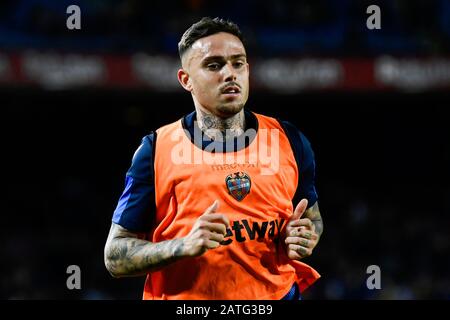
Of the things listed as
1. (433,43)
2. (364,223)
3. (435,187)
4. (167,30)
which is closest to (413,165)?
(435,187)

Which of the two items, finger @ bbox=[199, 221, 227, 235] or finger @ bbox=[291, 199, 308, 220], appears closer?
finger @ bbox=[199, 221, 227, 235]

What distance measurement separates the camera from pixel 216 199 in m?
3.34

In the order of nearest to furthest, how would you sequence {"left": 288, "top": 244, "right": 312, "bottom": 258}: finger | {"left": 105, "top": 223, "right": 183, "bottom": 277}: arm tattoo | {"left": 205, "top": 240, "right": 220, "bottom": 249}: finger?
{"left": 205, "top": 240, "right": 220, "bottom": 249}: finger → {"left": 105, "top": 223, "right": 183, "bottom": 277}: arm tattoo → {"left": 288, "top": 244, "right": 312, "bottom": 258}: finger

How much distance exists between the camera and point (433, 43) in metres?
11.0

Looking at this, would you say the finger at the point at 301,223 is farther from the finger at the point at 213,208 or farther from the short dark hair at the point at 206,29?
the short dark hair at the point at 206,29

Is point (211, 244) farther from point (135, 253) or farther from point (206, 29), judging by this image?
point (206, 29)

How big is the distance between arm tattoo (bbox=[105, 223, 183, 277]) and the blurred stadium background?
695cm

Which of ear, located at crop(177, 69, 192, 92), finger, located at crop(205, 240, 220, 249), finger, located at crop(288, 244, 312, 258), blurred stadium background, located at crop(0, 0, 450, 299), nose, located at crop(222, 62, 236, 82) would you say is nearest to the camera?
finger, located at crop(205, 240, 220, 249)

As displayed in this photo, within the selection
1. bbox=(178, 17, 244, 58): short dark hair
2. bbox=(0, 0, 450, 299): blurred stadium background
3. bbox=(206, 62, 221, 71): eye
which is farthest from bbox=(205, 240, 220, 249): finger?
bbox=(0, 0, 450, 299): blurred stadium background

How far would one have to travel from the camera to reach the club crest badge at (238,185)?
132 inches

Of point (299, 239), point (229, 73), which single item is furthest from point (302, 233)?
point (229, 73)

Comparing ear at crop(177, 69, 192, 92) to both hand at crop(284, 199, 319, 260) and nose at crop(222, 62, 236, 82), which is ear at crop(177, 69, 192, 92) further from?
hand at crop(284, 199, 319, 260)

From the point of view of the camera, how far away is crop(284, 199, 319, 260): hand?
10.9 feet

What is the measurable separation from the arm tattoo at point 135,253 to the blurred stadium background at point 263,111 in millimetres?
6945
